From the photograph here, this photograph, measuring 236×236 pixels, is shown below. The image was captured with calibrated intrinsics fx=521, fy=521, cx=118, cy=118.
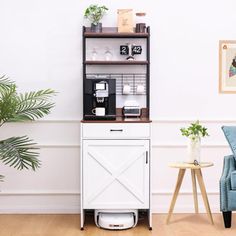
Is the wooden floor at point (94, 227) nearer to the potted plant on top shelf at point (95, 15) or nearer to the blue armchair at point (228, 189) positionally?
the blue armchair at point (228, 189)

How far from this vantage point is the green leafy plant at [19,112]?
4219 millimetres

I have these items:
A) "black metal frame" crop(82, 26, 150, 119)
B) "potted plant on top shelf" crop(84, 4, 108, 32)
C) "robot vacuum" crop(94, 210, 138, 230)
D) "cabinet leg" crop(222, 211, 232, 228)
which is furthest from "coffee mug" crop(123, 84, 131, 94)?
"cabinet leg" crop(222, 211, 232, 228)

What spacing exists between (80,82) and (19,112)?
0.64 meters

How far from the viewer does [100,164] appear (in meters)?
4.29

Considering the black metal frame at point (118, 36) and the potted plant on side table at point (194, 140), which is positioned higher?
the black metal frame at point (118, 36)

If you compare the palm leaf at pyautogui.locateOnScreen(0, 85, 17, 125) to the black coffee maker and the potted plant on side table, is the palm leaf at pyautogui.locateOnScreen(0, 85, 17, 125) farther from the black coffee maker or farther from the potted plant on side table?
the potted plant on side table

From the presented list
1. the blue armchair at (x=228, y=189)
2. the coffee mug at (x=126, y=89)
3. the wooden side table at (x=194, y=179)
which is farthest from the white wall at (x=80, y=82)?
the blue armchair at (x=228, y=189)

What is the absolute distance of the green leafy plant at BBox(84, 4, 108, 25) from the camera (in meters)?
4.66

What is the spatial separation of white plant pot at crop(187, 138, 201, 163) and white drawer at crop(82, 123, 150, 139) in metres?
0.41

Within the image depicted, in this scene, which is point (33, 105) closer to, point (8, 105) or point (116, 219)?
point (8, 105)

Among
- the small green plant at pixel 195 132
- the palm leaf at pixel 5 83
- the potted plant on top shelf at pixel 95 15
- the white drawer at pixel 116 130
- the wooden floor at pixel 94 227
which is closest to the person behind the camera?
the wooden floor at pixel 94 227

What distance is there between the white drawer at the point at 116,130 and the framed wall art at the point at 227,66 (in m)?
1.01

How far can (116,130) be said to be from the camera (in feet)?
14.1

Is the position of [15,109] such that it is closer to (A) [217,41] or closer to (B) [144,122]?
(B) [144,122]
